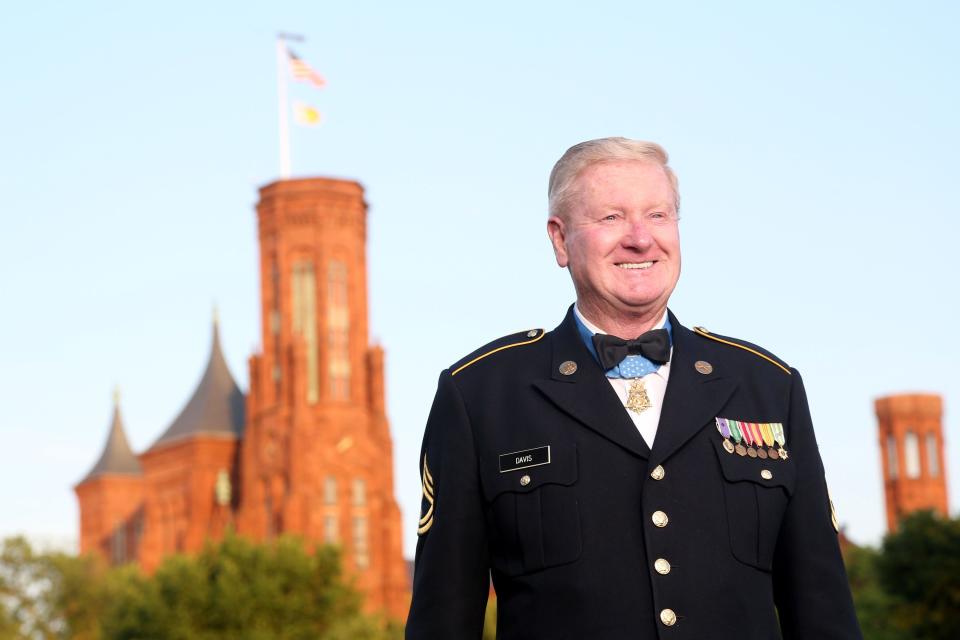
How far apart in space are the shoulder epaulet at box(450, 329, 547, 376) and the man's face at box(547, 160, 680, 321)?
14.9 inches

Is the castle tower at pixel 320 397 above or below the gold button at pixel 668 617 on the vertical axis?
above

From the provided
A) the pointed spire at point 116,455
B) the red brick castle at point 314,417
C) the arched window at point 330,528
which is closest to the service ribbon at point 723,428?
the red brick castle at point 314,417

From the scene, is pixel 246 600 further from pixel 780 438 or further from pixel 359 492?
pixel 780 438

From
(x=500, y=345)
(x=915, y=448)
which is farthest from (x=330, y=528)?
(x=500, y=345)

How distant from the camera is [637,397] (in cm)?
506

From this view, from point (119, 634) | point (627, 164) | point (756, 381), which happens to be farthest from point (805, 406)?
point (119, 634)

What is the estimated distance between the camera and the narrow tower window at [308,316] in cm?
8819

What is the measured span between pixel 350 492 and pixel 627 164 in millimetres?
81088

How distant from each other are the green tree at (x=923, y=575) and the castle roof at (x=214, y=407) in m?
47.3

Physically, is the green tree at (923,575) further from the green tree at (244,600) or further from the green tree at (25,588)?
the green tree at (25,588)

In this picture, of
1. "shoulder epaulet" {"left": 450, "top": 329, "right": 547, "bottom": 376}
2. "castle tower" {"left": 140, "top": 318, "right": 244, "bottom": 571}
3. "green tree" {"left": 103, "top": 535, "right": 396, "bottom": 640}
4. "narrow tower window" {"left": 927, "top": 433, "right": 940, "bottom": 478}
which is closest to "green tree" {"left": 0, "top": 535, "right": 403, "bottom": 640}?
"green tree" {"left": 103, "top": 535, "right": 396, "bottom": 640}

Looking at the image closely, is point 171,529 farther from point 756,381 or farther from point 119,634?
point 756,381

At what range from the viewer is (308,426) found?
86750mm

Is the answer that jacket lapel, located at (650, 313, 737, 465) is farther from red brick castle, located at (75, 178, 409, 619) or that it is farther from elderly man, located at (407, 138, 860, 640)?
red brick castle, located at (75, 178, 409, 619)
